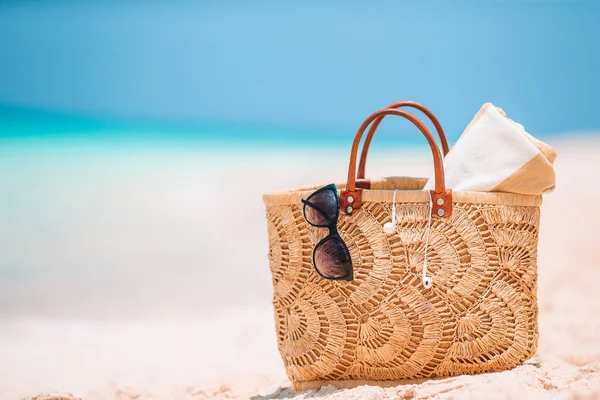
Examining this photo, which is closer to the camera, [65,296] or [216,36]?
[65,296]

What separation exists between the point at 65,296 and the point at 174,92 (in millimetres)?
2820

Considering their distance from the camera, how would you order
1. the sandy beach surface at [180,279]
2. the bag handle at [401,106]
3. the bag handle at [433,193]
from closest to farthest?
the bag handle at [433,193]
the bag handle at [401,106]
the sandy beach surface at [180,279]

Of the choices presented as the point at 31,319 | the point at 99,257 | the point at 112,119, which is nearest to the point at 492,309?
the point at 31,319

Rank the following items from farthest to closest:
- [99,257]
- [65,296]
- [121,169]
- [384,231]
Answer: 1. [121,169]
2. [99,257]
3. [65,296]
4. [384,231]

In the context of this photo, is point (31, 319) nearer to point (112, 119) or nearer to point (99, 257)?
point (99, 257)

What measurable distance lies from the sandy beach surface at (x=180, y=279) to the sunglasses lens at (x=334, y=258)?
1.16ft

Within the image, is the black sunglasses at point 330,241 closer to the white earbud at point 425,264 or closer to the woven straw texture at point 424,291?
the woven straw texture at point 424,291

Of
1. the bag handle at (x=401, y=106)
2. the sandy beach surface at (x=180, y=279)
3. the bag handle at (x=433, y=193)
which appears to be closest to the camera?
the bag handle at (x=433, y=193)

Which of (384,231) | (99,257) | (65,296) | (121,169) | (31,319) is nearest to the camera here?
(384,231)

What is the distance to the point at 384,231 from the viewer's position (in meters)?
1.82

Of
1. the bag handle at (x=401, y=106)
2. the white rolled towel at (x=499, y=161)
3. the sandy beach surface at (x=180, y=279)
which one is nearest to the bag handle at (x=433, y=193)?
the white rolled towel at (x=499, y=161)

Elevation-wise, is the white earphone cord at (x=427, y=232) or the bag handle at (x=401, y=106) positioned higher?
the bag handle at (x=401, y=106)

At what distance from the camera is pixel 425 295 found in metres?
1.83

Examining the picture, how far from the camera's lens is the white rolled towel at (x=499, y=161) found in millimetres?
1838
